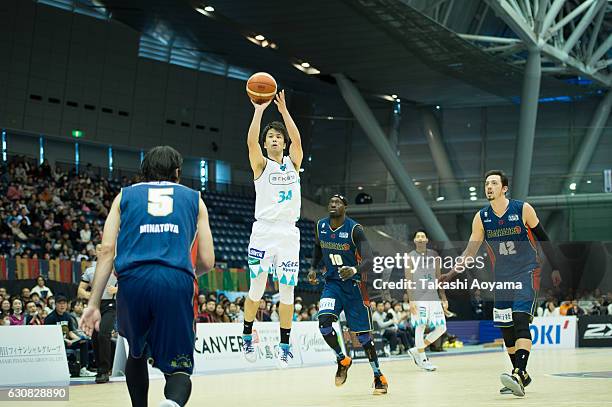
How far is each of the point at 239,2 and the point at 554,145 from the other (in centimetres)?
2353

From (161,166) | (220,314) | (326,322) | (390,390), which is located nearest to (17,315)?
(220,314)

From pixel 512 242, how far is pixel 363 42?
24807mm

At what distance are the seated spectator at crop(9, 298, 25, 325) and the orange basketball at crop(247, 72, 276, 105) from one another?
30.4 ft

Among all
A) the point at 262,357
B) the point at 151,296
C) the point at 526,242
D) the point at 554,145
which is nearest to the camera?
the point at 151,296

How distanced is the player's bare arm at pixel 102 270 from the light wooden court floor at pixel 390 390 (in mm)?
A: 3861

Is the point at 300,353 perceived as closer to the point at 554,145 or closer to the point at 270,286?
the point at 270,286

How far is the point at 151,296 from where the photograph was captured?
5.68m

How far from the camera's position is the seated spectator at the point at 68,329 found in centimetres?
1666

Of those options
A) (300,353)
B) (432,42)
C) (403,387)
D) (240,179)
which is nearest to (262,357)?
(300,353)

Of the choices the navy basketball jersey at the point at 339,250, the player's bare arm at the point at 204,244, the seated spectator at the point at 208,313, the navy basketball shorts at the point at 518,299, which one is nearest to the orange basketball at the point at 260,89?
the navy basketball jersey at the point at 339,250

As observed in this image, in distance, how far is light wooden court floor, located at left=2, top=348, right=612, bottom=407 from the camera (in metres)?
9.34

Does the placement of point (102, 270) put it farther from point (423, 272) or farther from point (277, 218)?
point (423, 272)

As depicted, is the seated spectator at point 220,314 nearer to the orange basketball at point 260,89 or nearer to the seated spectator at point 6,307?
the seated spectator at point 6,307

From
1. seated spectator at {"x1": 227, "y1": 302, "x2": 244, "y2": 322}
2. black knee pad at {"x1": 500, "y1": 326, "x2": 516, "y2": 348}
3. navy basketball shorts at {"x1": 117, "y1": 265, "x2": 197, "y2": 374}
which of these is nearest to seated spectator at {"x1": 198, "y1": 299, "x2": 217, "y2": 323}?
seated spectator at {"x1": 227, "y1": 302, "x2": 244, "y2": 322}
